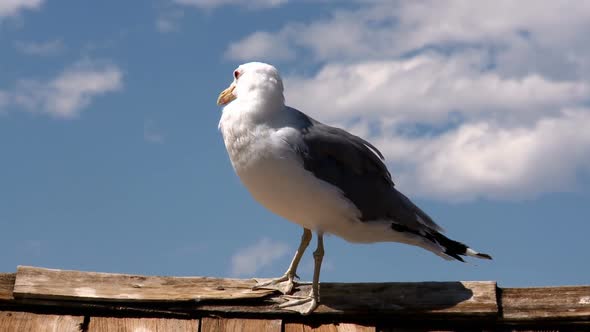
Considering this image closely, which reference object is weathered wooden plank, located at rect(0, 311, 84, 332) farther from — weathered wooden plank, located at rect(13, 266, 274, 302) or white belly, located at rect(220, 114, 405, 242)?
white belly, located at rect(220, 114, 405, 242)

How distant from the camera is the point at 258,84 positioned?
595cm

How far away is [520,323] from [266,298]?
1.57 m

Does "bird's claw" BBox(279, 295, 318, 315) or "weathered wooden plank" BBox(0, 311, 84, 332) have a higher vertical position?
"bird's claw" BBox(279, 295, 318, 315)

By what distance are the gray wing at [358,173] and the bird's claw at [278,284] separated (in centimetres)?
70

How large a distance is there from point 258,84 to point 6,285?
7.02ft

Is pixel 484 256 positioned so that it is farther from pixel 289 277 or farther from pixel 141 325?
pixel 141 325

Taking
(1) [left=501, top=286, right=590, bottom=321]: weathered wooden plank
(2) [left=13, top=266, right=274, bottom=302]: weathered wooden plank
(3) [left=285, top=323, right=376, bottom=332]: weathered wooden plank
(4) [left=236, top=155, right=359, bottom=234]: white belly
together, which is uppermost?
(4) [left=236, top=155, right=359, bottom=234]: white belly

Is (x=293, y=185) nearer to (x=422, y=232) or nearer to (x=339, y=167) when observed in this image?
(x=339, y=167)

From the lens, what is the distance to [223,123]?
234 inches

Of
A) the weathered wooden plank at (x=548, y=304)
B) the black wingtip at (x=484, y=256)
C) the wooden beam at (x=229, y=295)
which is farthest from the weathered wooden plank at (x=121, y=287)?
the black wingtip at (x=484, y=256)

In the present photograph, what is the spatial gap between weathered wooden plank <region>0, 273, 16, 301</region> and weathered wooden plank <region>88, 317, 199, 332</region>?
56cm

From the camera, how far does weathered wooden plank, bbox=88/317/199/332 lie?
5.24m

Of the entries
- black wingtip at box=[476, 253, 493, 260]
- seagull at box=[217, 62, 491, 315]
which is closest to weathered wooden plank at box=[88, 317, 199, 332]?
seagull at box=[217, 62, 491, 315]

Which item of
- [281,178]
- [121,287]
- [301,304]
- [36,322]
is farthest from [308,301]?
[36,322]
